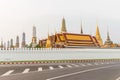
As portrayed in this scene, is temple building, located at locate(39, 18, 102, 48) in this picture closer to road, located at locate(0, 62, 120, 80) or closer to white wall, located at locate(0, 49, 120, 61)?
white wall, located at locate(0, 49, 120, 61)

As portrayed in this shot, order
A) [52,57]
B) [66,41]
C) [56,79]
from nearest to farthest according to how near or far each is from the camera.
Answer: [56,79] → [52,57] → [66,41]

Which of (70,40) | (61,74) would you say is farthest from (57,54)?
(70,40)

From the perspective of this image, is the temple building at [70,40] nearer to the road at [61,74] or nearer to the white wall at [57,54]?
the white wall at [57,54]

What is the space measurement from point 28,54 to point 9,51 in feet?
11.3

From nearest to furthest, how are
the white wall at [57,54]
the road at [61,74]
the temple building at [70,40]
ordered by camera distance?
the road at [61,74], the white wall at [57,54], the temple building at [70,40]

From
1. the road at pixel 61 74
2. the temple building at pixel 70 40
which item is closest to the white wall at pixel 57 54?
the road at pixel 61 74

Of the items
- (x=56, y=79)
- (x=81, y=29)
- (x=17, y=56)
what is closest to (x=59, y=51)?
(x=17, y=56)

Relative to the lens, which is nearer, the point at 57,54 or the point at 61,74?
the point at 61,74

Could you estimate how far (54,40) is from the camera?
8638 centimetres

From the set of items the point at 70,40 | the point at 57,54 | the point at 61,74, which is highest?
the point at 70,40

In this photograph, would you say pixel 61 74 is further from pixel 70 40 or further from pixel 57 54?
pixel 70 40

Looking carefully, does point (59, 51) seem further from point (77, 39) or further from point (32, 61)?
point (77, 39)

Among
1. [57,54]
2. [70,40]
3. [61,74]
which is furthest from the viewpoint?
[70,40]

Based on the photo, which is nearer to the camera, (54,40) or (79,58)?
(79,58)
